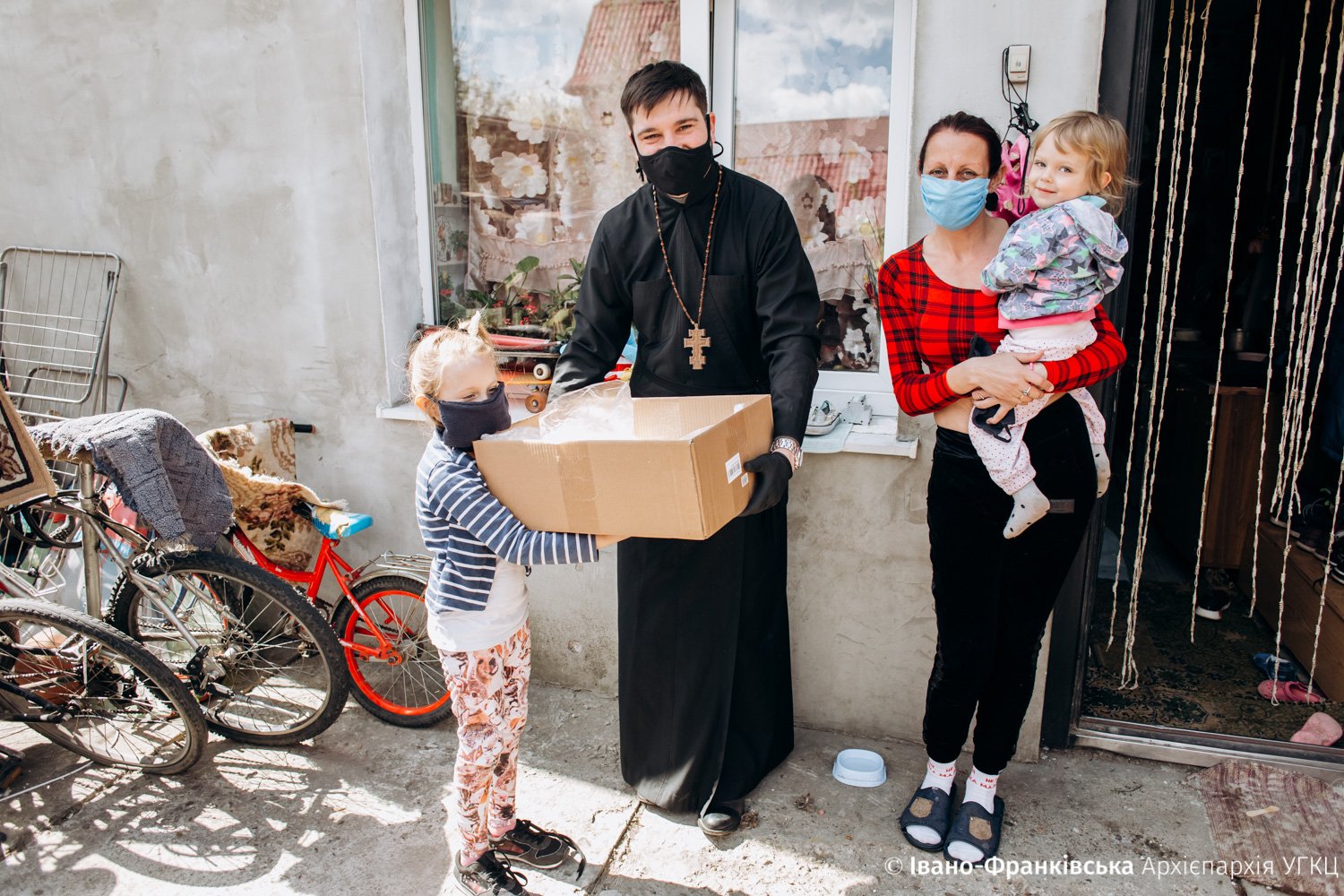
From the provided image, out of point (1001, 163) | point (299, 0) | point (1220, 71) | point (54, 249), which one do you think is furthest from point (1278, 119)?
point (54, 249)

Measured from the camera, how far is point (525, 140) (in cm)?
375

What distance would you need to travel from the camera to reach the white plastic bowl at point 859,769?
309cm

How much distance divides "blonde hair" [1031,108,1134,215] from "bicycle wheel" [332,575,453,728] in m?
2.50

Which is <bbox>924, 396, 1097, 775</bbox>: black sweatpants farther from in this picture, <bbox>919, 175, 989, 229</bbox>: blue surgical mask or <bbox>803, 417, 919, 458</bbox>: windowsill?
<bbox>919, 175, 989, 229</bbox>: blue surgical mask

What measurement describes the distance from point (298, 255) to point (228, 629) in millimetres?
1511

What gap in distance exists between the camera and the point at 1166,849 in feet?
9.02

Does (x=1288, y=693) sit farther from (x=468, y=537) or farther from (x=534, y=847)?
(x=468, y=537)

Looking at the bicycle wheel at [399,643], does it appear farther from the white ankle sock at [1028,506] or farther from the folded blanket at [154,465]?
the white ankle sock at [1028,506]

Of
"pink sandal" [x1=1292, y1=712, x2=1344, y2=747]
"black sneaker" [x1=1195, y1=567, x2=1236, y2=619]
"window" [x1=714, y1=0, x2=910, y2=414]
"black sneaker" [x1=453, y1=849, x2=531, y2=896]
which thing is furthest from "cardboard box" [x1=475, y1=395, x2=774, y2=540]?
"black sneaker" [x1=1195, y1=567, x2=1236, y2=619]

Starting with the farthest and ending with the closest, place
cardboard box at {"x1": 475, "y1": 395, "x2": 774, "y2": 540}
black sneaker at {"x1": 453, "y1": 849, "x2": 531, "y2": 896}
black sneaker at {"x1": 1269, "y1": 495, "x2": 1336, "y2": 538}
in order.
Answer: black sneaker at {"x1": 1269, "y1": 495, "x2": 1336, "y2": 538}
black sneaker at {"x1": 453, "y1": 849, "x2": 531, "y2": 896}
cardboard box at {"x1": 475, "y1": 395, "x2": 774, "y2": 540}

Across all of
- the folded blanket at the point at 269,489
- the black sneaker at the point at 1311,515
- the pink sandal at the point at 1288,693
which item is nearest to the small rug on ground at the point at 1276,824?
the pink sandal at the point at 1288,693

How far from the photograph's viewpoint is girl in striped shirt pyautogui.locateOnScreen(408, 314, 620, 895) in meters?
2.16

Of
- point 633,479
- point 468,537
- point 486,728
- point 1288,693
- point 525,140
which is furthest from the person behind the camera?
point 525,140

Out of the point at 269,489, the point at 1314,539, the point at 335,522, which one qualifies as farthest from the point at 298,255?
the point at 1314,539
